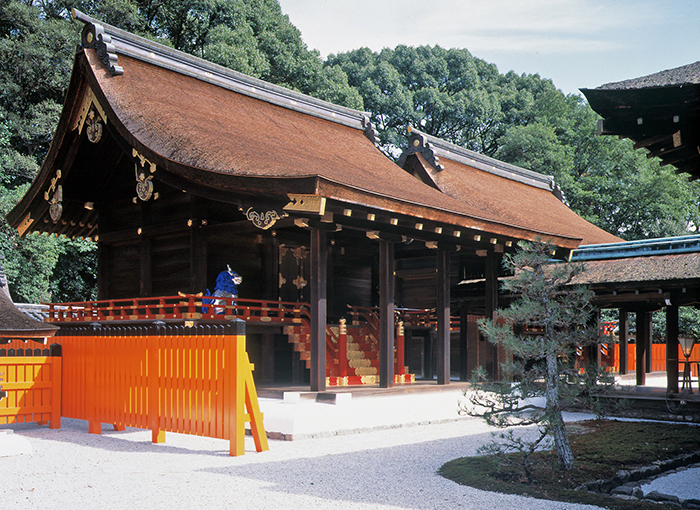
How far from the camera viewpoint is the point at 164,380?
816 centimetres

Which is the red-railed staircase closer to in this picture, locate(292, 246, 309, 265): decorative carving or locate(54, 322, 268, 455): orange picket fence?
locate(292, 246, 309, 265): decorative carving

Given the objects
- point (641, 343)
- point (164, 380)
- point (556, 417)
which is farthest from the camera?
point (641, 343)

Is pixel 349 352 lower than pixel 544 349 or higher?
lower

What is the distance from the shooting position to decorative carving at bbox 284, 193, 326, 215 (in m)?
8.92

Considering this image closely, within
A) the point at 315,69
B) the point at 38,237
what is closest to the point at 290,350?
the point at 38,237

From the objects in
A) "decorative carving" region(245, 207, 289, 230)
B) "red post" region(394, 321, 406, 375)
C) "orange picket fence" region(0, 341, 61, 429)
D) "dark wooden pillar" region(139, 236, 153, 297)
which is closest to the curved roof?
"red post" region(394, 321, 406, 375)

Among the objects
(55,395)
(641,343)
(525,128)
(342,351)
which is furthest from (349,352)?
(525,128)

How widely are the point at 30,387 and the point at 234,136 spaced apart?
488 centimetres

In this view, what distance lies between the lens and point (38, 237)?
66.9 ft

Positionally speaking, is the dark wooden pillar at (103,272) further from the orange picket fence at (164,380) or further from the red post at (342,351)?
the red post at (342,351)

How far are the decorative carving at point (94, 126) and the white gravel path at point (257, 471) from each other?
4968mm

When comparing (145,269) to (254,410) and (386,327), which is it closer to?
(386,327)

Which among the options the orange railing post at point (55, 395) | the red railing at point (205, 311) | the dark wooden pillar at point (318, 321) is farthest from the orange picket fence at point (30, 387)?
the dark wooden pillar at point (318, 321)

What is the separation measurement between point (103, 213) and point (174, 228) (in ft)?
8.98
